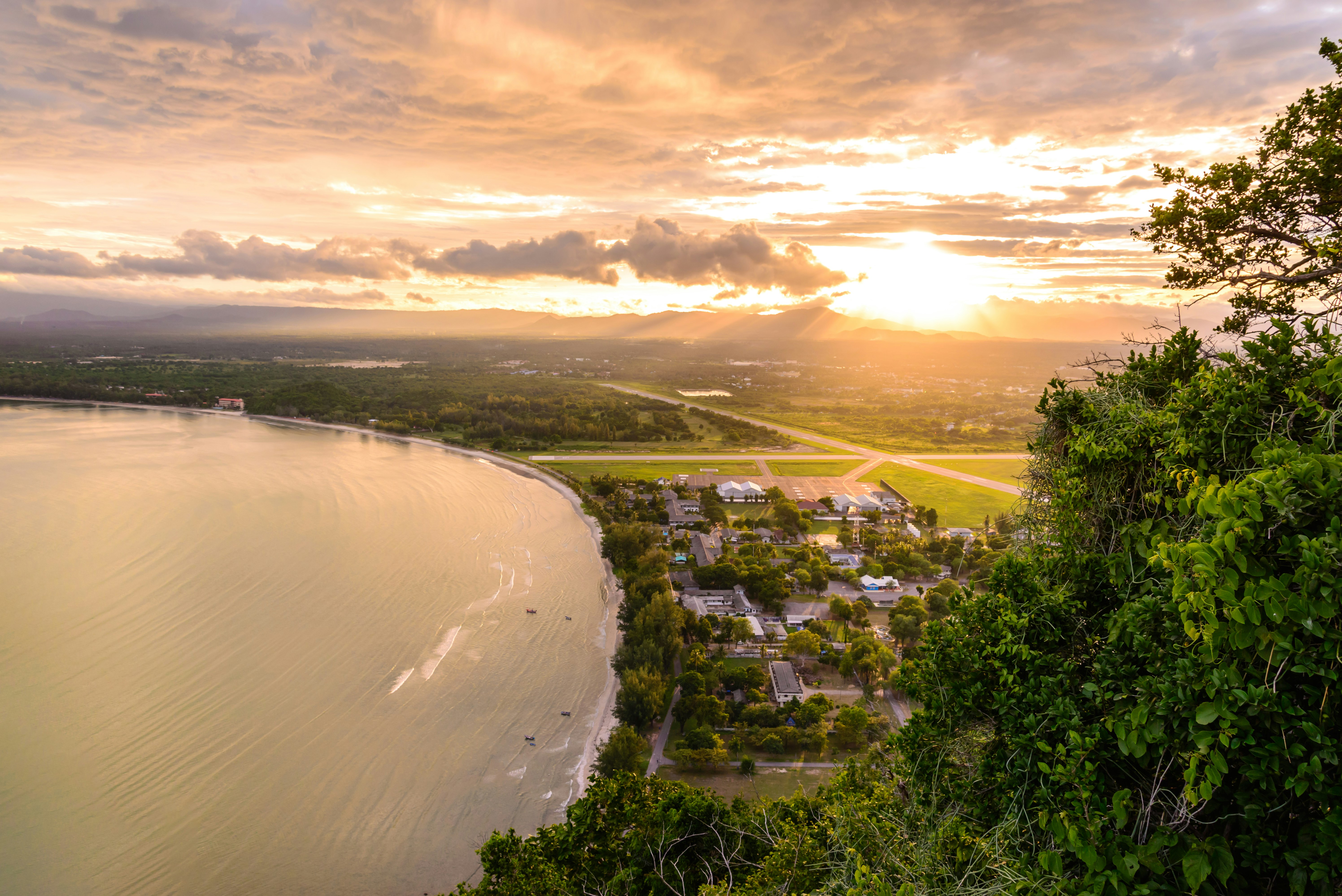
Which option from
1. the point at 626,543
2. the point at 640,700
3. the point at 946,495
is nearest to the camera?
the point at 640,700

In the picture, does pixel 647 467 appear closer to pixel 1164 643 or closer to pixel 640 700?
pixel 640 700

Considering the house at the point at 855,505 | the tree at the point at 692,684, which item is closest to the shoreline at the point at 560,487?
the tree at the point at 692,684

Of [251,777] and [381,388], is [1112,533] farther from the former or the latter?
[381,388]

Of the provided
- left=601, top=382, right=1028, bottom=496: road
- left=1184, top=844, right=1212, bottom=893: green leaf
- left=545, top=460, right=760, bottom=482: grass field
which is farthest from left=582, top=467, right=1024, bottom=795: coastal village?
left=601, top=382, right=1028, bottom=496: road

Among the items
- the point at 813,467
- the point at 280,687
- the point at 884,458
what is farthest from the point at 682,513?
the point at 884,458

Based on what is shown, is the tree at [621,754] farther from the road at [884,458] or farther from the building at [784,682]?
the road at [884,458]

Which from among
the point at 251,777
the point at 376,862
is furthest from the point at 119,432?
the point at 376,862
